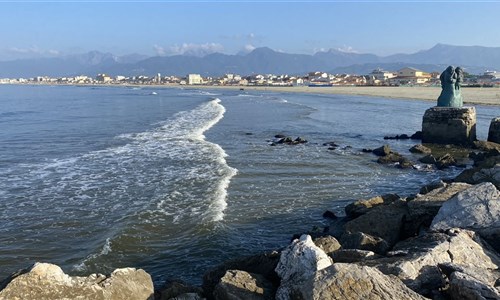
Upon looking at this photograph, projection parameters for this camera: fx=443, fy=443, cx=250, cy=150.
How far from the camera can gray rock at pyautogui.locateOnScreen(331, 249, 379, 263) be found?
19.8ft

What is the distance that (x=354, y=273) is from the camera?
4.67m

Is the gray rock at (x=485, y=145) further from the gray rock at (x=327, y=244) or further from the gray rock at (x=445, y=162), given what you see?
the gray rock at (x=327, y=244)

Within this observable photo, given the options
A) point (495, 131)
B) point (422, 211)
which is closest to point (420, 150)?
point (495, 131)

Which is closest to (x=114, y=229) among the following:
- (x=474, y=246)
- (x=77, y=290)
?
(x=77, y=290)

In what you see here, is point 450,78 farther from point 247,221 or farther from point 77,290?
point 77,290

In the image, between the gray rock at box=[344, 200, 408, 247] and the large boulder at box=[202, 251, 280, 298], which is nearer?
the large boulder at box=[202, 251, 280, 298]

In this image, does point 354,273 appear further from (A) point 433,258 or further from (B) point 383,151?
(B) point 383,151

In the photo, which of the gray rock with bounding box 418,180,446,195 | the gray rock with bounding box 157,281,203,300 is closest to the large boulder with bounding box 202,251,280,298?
the gray rock with bounding box 157,281,203,300

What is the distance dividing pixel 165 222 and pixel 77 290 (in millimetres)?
6121

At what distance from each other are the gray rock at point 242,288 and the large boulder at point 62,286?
3.30ft

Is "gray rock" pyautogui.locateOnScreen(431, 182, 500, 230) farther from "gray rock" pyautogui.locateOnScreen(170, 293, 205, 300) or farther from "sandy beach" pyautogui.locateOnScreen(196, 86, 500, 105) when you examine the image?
"sandy beach" pyautogui.locateOnScreen(196, 86, 500, 105)

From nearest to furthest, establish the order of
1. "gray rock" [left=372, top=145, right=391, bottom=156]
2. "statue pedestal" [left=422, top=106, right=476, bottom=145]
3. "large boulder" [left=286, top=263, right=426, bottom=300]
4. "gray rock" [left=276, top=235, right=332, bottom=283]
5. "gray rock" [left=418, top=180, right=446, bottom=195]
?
"large boulder" [left=286, top=263, right=426, bottom=300], "gray rock" [left=276, top=235, right=332, bottom=283], "gray rock" [left=418, top=180, right=446, bottom=195], "gray rock" [left=372, top=145, right=391, bottom=156], "statue pedestal" [left=422, top=106, right=476, bottom=145]

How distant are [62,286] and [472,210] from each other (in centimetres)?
616

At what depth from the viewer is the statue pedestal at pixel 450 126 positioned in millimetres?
24562
